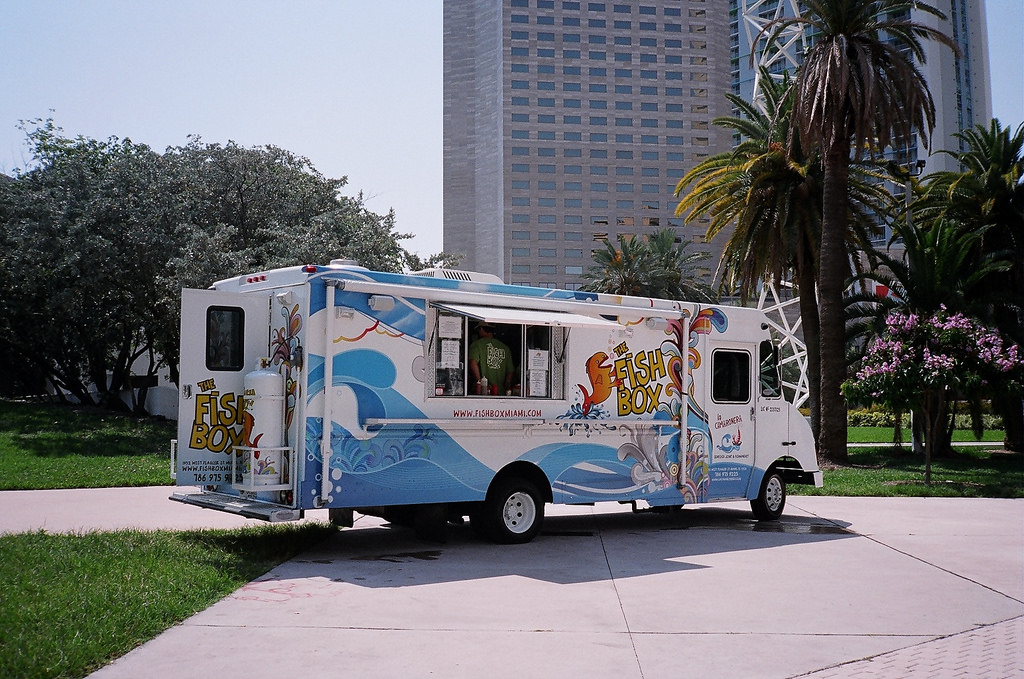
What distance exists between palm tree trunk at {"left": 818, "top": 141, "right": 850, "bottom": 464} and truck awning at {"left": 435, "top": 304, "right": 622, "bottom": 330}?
12.8 meters

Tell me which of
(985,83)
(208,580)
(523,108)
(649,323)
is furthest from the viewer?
(523,108)

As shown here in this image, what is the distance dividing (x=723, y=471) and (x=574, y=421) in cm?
280

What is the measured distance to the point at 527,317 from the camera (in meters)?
10.7

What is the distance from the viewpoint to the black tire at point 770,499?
45.0 feet

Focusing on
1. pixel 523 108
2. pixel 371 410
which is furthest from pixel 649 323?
pixel 523 108

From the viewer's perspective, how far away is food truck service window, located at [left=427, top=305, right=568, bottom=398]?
10.5 m

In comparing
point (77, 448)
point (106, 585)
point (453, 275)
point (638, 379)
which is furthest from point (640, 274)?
point (106, 585)

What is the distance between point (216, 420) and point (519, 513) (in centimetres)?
362

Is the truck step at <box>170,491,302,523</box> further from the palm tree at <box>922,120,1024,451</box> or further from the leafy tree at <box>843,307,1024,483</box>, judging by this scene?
the palm tree at <box>922,120,1024,451</box>

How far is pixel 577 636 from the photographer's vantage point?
7.08 m

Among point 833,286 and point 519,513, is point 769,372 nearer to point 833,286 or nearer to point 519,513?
point 519,513

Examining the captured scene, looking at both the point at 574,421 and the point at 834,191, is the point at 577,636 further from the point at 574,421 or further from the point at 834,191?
the point at 834,191

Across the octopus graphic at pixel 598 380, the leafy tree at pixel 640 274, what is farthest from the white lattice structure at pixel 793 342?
the octopus graphic at pixel 598 380

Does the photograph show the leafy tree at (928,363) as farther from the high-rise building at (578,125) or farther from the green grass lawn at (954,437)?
the high-rise building at (578,125)
